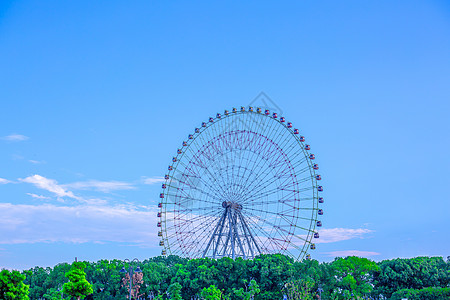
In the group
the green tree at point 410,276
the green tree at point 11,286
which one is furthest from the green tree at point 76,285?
the green tree at point 410,276

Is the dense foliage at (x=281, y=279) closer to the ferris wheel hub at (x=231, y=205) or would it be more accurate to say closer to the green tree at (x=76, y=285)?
the ferris wheel hub at (x=231, y=205)

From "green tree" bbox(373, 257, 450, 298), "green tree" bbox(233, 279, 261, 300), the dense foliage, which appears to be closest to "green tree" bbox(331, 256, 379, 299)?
the dense foliage

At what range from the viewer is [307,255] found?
2192 inches

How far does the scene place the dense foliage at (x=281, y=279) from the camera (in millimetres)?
55750

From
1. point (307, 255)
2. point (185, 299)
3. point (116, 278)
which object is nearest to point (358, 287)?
point (307, 255)

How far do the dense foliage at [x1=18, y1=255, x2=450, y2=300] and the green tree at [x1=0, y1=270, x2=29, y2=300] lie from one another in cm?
1578

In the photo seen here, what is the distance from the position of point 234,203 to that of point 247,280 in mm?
10647

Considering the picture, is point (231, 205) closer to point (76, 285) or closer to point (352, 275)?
→ point (352, 275)

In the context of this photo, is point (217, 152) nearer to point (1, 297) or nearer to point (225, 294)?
point (225, 294)

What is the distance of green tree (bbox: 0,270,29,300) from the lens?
129 feet

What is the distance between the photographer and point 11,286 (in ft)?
129

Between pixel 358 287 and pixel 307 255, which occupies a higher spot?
pixel 307 255

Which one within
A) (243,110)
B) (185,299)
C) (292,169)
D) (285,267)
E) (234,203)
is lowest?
(185,299)

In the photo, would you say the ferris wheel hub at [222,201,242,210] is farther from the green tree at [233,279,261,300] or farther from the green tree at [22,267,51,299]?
the green tree at [22,267,51,299]
